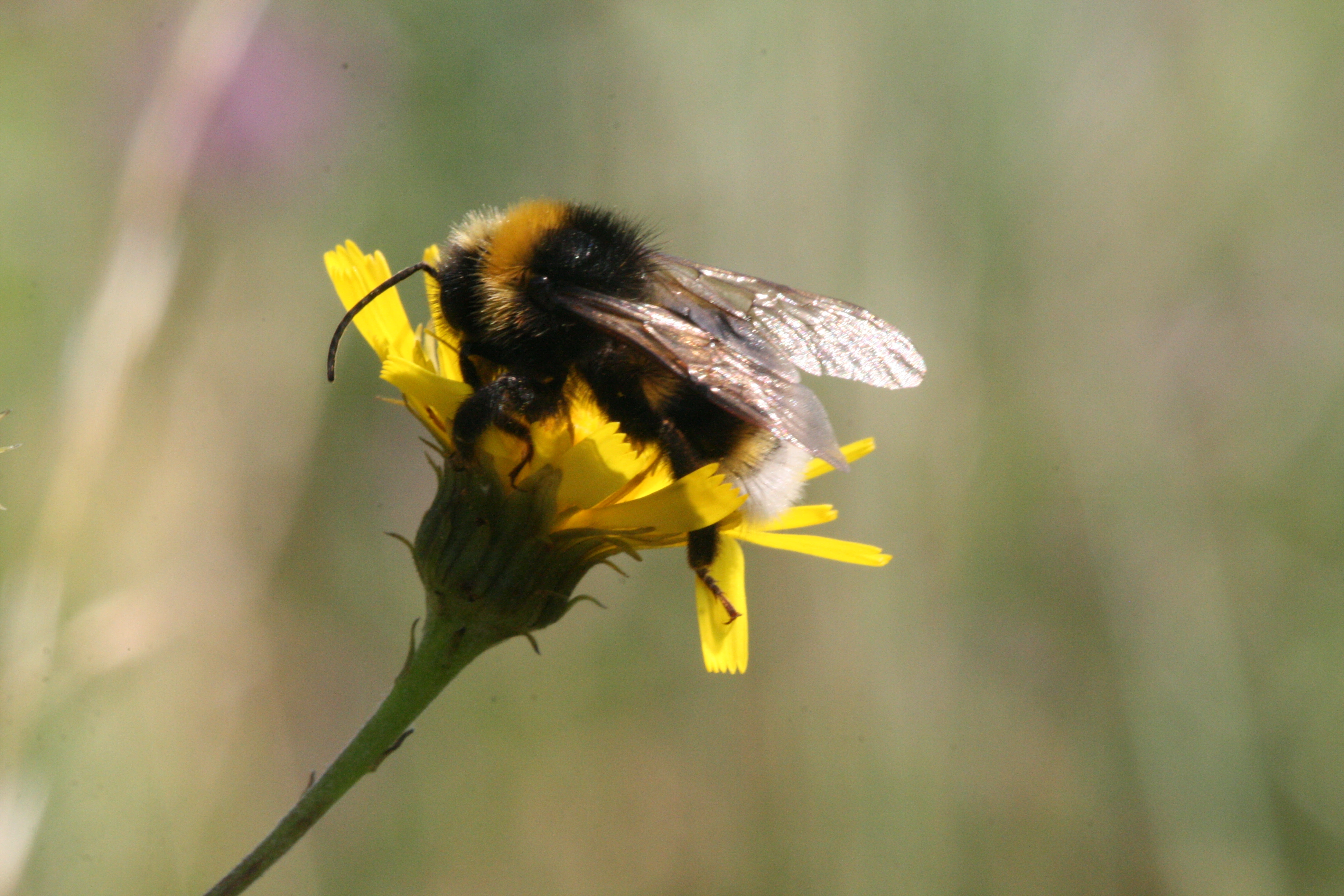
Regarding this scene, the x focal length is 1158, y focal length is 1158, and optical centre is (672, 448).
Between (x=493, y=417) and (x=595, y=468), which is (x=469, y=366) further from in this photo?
(x=595, y=468)

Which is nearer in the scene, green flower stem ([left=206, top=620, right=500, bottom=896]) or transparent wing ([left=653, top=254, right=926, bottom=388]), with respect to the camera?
green flower stem ([left=206, top=620, right=500, bottom=896])

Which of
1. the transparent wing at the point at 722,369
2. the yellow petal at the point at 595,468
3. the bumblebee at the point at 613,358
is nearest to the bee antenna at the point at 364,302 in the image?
the bumblebee at the point at 613,358

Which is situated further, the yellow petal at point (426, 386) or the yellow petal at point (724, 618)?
the yellow petal at point (724, 618)

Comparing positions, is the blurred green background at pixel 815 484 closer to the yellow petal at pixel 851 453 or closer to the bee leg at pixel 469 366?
the bee leg at pixel 469 366

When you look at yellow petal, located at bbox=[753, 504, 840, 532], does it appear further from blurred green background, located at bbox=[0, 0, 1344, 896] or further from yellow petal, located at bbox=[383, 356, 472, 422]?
blurred green background, located at bbox=[0, 0, 1344, 896]

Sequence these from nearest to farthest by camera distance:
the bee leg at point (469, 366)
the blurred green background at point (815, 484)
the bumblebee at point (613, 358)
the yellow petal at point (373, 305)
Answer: the bumblebee at point (613, 358) → the bee leg at point (469, 366) → the yellow petal at point (373, 305) → the blurred green background at point (815, 484)

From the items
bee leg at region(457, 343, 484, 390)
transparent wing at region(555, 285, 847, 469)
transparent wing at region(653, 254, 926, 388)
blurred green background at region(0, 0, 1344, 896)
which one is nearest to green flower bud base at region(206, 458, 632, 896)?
bee leg at region(457, 343, 484, 390)

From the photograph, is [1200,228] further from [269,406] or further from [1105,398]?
[269,406]
